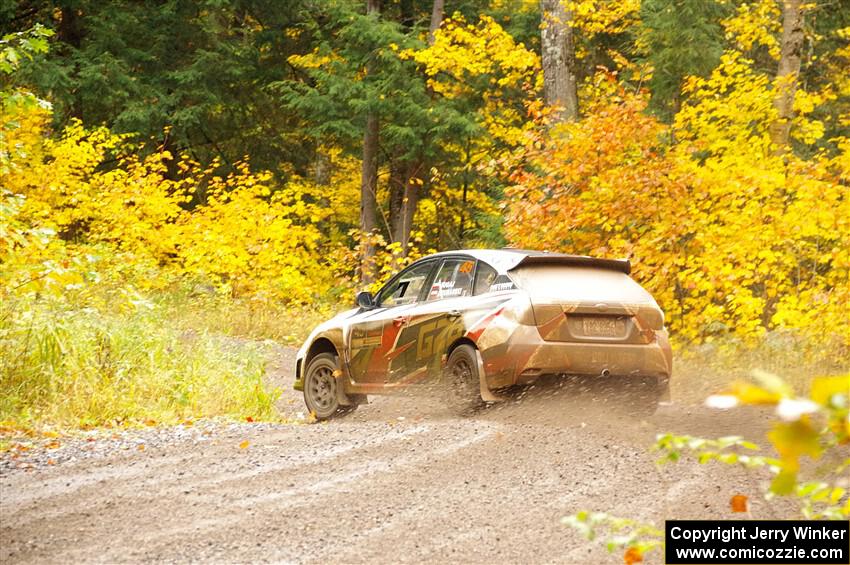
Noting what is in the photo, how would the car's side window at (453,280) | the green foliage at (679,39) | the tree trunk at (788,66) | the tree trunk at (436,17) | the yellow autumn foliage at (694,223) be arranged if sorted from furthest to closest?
the tree trunk at (436,17) → the green foliage at (679,39) → the tree trunk at (788,66) → the yellow autumn foliage at (694,223) → the car's side window at (453,280)

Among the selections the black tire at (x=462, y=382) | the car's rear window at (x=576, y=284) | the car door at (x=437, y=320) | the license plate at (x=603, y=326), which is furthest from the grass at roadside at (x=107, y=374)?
the license plate at (x=603, y=326)

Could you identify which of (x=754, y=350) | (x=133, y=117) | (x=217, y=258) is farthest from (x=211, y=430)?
(x=133, y=117)

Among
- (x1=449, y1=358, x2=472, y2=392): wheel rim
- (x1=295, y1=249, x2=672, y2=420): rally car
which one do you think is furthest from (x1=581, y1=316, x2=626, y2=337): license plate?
(x1=449, y1=358, x2=472, y2=392): wheel rim

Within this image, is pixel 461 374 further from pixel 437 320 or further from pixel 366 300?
pixel 366 300

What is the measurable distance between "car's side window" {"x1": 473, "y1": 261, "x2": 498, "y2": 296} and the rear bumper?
745mm

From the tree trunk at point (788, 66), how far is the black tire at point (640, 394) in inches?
434

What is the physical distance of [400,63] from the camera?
25.3 metres

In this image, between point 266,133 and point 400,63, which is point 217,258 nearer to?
point 400,63

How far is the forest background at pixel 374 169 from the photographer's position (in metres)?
11.1

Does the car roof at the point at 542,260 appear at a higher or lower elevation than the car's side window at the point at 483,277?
higher

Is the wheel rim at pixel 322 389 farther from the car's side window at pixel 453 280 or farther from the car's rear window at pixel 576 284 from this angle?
the car's rear window at pixel 576 284

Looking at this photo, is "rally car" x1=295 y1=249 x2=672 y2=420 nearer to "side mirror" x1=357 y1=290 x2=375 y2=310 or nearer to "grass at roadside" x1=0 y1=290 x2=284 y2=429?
"side mirror" x1=357 y1=290 x2=375 y2=310

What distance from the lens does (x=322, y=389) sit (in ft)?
37.3

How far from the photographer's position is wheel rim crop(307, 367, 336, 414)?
36.7 feet
